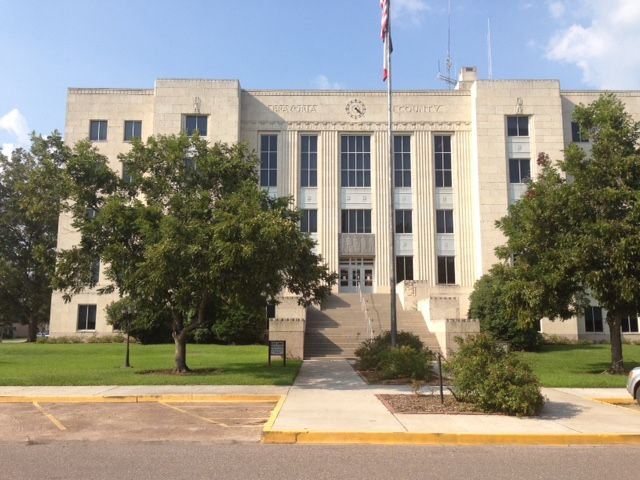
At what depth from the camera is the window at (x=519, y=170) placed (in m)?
38.7

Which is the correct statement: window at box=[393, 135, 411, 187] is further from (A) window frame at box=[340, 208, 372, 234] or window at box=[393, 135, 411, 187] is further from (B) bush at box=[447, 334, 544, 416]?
(B) bush at box=[447, 334, 544, 416]

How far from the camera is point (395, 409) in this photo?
37.5 ft

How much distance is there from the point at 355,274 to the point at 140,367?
20.6 m

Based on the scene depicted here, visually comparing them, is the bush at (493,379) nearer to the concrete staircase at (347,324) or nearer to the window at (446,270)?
the concrete staircase at (347,324)

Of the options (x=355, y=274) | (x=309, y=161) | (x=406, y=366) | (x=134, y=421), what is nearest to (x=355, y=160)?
(x=309, y=161)

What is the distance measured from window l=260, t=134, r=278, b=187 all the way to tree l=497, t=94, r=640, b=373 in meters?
22.3

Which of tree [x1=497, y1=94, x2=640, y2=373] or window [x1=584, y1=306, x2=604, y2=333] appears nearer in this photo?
tree [x1=497, y1=94, x2=640, y2=373]

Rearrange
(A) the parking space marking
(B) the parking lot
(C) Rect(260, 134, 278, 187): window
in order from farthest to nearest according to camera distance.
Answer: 1. (C) Rect(260, 134, 278, 187): window
2. (A) the parking space marking
3. (B) the parking lot

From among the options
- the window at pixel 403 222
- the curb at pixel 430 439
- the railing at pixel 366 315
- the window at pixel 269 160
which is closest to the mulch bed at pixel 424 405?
the curb at pixel 430 439

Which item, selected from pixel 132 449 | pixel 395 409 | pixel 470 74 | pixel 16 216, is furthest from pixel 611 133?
pixel 16 216

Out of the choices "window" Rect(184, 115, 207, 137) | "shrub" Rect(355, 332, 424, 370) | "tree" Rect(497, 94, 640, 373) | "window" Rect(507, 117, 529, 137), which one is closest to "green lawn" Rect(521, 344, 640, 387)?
"tree" Rect(497, 94, 640, 373)

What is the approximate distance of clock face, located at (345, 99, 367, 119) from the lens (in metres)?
40.0

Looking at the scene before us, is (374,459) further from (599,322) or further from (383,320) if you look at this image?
(599,322)

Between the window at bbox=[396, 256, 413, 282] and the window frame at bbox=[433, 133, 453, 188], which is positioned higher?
the window frame at bbox=[433, 133, 453, 188]
